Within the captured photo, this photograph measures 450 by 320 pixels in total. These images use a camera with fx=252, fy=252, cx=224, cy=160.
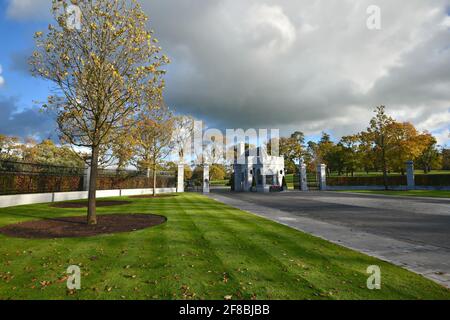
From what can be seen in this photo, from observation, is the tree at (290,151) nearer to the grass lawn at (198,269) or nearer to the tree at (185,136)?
the tree at (185,136)

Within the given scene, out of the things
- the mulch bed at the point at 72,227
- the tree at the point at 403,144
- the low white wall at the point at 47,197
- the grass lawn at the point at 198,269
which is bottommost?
the grass lawn at the point at 198,269

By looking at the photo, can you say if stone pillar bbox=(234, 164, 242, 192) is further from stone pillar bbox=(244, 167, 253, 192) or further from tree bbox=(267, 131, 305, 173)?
tree bbox=(267, 131, 305, 173)

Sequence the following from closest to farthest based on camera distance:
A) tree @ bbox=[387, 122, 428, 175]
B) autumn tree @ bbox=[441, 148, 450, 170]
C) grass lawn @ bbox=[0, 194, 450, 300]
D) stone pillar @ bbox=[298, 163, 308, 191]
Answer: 1. grass lawn @ bbox=[0, 194, 450, 300]
2. stone pillar @ bbox=[298, 163, 308, 191]
3. tree @ bbox=[387, 122, 428, 175]
4. autumn tree @ bbox=[441, 148, 450, 170]

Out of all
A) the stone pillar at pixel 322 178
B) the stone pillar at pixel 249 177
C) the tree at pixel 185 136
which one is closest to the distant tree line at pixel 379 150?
the stone pillar at pixel 322 178

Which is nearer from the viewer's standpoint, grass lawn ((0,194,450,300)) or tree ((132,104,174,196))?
grass lawn ((0,194,450,300))

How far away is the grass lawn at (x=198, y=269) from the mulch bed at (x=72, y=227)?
692mm

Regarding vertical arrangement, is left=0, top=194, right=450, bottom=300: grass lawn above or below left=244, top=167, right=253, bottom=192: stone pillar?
below

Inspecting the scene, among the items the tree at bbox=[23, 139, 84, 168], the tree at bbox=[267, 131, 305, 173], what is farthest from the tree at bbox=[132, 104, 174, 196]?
the tree at bbox=[267, 131, 305, 173]

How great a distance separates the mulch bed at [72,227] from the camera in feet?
26.0

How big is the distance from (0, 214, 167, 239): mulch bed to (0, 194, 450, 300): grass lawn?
0.69 m

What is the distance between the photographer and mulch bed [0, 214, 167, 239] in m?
7.93

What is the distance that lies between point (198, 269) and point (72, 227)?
6468 mm
